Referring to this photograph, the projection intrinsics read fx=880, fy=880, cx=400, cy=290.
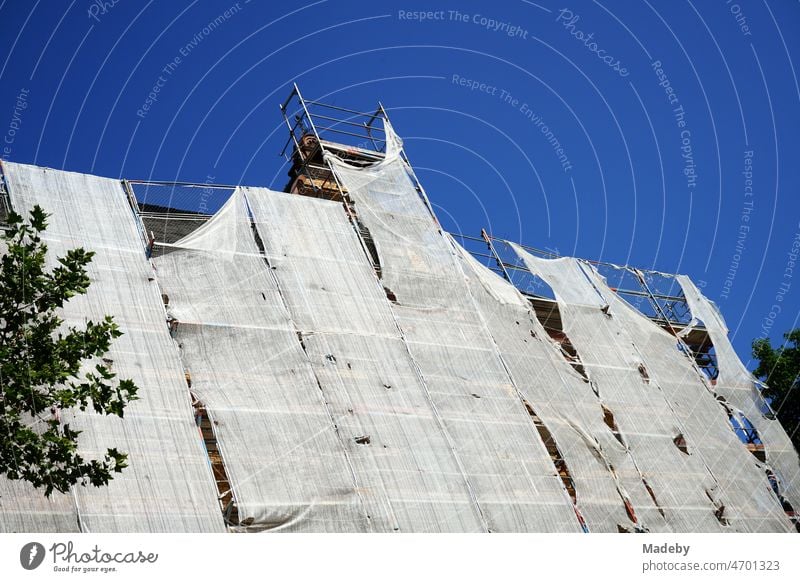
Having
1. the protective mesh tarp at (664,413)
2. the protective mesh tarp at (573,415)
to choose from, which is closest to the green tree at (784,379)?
the protective mesh tarp at (664,413)

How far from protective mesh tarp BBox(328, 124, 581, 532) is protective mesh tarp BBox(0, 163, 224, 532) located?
→ 193 inches

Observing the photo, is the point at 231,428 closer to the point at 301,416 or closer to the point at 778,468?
the point at 301,416

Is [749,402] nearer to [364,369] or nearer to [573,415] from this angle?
[573,415]

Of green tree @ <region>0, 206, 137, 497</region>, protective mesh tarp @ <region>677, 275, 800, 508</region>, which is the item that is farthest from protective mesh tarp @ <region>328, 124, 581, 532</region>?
protective mesh tarp @ <region>677, 275, 800, 508</region>

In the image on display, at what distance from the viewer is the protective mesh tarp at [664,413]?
19469 mm

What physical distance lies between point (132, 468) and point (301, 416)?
3.13 meters

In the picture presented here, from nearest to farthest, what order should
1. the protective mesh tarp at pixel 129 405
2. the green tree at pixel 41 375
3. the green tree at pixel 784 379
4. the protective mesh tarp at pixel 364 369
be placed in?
the green tree at pixel 41 375 < the protective mesh tarp at pixel 129 405 < the protective mesh tarp at pixel 364 369 < the green tree at pixel 784 379

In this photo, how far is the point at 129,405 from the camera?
14.0 meters

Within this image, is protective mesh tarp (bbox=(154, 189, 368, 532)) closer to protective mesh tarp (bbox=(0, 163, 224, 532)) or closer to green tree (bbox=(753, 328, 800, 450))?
protective mesh tarp (bbox=(0, 163, 224, 532))

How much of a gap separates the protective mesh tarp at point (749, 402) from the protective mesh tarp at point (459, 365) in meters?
9.14

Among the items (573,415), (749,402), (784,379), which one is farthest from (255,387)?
(784,379)

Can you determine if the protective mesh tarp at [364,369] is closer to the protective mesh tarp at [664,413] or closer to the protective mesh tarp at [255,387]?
the protective mesh tarp at [255,387]
